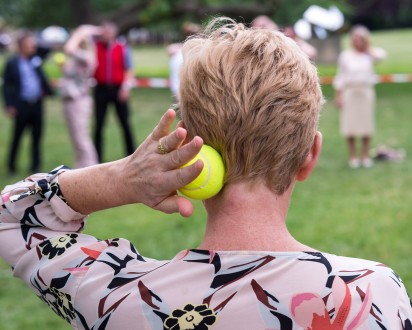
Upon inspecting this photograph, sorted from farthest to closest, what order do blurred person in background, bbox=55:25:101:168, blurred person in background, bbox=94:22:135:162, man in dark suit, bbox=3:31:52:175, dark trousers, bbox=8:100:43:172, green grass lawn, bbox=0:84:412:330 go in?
blurred person in background, bbox=94:22:135:162
dark trousers, bbox=8:100:43:172
man in dark suit, bbox=3:31:52:175
blurred person in background, bbox=55:25:101:168
green grass lawn, bbox=0:84:412:330

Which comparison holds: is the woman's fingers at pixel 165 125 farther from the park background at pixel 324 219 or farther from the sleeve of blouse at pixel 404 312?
the park background at pixel 324 219

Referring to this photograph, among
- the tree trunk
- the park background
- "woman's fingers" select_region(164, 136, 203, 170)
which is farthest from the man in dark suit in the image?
the tree trunk

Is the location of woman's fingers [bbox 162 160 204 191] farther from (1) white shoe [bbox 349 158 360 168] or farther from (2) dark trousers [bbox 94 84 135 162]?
(2) dark trousers [bbox 94 84 135 162]

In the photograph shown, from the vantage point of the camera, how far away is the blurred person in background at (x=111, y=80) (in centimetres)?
1094

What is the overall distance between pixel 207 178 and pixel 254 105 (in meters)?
0.18

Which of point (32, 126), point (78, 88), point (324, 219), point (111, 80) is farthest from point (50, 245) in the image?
point (111, 80)

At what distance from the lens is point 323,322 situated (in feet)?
4.91

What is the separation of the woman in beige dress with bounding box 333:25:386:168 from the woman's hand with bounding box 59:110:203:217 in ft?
29.2

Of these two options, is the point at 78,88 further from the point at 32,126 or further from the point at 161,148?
the point at 161,148

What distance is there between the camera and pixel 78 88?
32.9 ft

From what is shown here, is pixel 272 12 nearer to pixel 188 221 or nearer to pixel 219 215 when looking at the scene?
pixel 188 221

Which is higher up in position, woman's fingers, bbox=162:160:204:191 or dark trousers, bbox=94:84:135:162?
woman's fingers, bbox=162:160:204:191

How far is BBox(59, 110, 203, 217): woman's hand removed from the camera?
1.46 meters

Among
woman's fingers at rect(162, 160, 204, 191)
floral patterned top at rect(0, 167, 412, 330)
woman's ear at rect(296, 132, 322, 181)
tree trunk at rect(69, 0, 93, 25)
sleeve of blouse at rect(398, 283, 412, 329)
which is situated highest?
woman's fingers at rect(162, 160, 204, 191)
